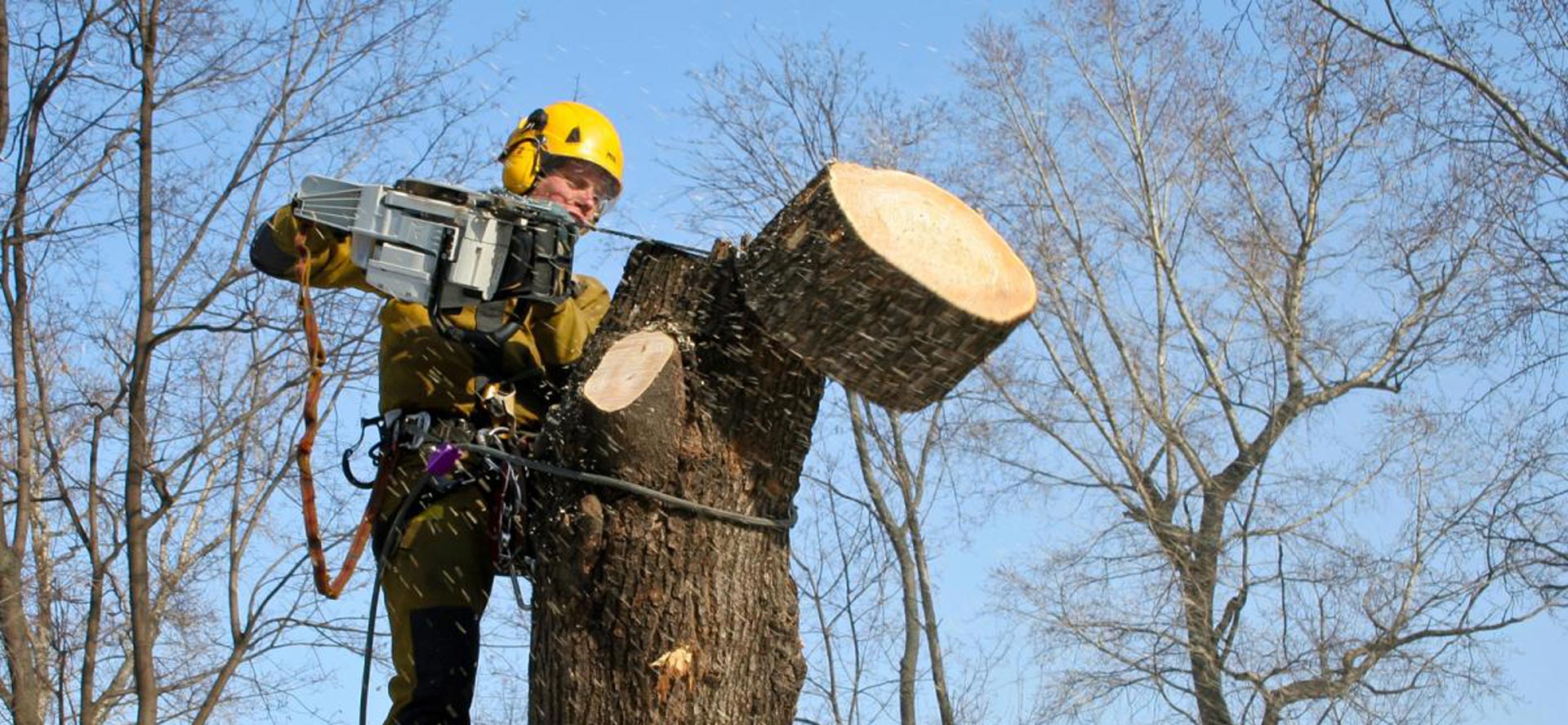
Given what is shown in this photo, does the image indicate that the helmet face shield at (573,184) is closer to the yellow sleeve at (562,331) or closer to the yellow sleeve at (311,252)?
the yellow sleeve at (562,331)

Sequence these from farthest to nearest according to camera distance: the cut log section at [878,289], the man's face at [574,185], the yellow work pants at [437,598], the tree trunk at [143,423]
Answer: the tree trunk at [143,423] < the man's face at [574,185] < the yellow work pants at [437,598] < the cut log section at [878,289]

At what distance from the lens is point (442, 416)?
3.74 meters

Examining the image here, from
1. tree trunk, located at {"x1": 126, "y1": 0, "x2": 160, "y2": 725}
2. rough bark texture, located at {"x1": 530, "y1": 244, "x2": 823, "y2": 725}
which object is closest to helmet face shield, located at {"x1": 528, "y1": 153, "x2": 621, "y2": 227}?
rough bark texture, located at {"x1": 530, "y1": 244, "x2": 823, "y2": 725}

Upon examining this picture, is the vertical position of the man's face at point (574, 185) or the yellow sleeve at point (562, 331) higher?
the man's face at point (574, 185)

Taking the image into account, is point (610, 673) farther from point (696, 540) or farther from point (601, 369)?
point (601, 369)

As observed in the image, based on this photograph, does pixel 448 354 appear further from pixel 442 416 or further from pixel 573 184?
pixel 573 184

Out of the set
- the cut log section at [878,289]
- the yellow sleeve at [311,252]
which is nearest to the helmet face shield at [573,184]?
the yellow sleeve at [311,252]

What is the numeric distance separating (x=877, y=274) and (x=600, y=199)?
137cm

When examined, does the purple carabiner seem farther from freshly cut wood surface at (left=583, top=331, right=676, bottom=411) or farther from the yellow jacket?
freshly cut wood surface at (left=583, top=331, right=676, bottom=411)

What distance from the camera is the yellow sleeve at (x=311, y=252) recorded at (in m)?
3.48

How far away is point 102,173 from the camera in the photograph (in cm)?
952

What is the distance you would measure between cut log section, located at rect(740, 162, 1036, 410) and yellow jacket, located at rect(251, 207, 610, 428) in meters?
0.79

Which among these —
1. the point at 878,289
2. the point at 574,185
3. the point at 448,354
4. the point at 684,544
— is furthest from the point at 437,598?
the point at 878,289

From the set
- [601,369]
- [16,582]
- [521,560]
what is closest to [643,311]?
[601,369]
